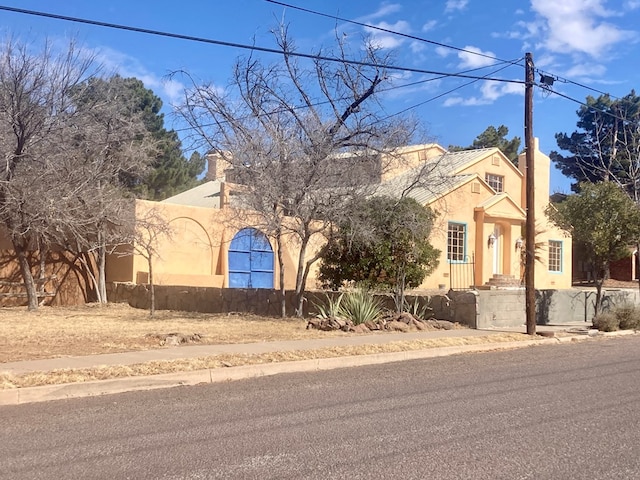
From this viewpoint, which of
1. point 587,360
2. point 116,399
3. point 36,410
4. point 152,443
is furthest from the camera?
point 587,360

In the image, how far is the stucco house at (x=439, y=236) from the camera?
2405 centimetres

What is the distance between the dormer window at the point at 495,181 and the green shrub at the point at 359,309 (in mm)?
17125

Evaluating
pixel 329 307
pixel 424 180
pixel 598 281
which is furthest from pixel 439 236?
pixel 329 307

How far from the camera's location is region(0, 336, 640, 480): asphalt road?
5812 millimetres

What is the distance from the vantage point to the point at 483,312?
62.1 feet

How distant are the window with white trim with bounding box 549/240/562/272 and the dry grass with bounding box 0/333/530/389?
65.6 feet

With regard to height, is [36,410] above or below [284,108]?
below

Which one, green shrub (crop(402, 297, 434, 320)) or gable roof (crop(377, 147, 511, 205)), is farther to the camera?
gable roof (crop(377, 147, 511, 205))

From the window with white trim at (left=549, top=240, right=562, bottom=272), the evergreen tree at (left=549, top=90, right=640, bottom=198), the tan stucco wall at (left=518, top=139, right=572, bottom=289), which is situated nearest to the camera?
the tan stucco wall at (left=518, top=139, right=572, bottom=289)

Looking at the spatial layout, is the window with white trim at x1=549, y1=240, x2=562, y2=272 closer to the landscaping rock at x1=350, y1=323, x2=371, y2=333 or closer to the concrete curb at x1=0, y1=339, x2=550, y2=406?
the landscaping rock at x1=350, y1=323, x2=371, y2=333

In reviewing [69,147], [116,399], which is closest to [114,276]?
[69,147]

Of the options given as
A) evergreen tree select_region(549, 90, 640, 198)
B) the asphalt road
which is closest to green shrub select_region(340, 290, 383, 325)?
the asphalt road

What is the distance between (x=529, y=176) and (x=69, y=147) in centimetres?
1231

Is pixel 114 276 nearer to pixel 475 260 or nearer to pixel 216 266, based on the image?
pixel 216 266
